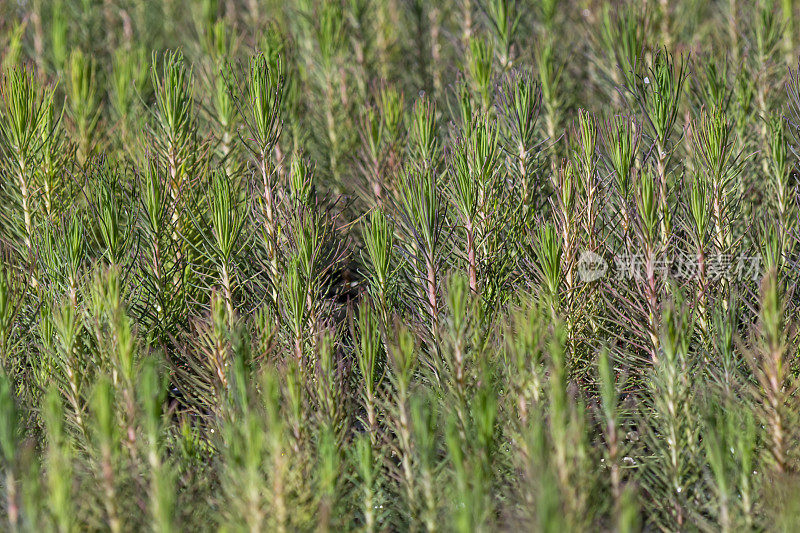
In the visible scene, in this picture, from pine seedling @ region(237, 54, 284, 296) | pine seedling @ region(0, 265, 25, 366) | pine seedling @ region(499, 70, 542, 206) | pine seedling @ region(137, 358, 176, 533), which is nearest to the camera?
pine seedling @ region(137, 358, 176, 533)

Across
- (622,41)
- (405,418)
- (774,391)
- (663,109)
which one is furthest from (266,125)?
(774,391)

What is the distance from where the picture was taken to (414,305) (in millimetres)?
1519

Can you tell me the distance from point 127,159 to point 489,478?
44.1 inches

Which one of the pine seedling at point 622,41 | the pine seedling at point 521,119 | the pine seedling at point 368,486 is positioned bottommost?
the pine seedling at point 368,486

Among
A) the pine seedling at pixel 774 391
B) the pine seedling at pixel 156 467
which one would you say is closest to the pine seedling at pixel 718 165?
the pine seedling at pixel 774 391

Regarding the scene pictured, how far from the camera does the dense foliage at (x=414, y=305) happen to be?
116cm

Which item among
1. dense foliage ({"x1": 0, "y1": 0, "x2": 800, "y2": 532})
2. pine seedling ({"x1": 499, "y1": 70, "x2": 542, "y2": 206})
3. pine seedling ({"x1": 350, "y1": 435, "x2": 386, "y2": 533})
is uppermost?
pine seedling ({"x1": 499, "y1": 70, "x2": 542, "y2": 206})

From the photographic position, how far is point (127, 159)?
1.83 meters

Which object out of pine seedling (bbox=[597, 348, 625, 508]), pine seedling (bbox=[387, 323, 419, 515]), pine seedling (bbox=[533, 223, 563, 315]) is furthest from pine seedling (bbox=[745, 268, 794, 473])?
pine seedling (bbox=[387, 323, 419, 515])

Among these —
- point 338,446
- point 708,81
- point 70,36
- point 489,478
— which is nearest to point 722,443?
point 489,478

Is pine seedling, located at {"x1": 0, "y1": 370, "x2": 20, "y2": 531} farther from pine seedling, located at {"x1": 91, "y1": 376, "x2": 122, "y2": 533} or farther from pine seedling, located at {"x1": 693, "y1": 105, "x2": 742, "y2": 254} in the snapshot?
pine seedling, located at {"x1": 693, "y1": 105, "x2": 742, "y2": 254}

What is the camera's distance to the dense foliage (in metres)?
1.16

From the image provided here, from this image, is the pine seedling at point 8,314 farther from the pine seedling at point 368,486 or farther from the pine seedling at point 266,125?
the pine seedling at point 368,486

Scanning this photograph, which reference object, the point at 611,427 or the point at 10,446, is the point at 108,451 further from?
the point at 611,427
